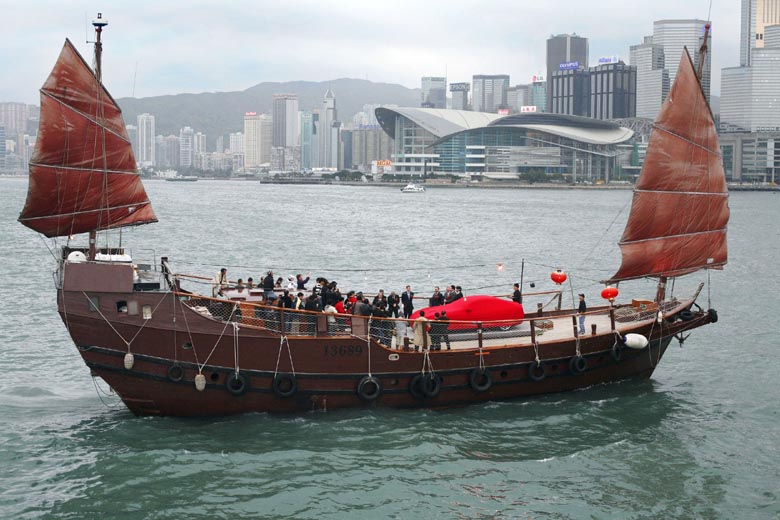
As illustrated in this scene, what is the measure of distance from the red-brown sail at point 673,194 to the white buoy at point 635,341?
3.15 meters

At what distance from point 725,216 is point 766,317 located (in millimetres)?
11292

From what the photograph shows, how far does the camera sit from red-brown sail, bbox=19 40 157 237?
65.7 ft

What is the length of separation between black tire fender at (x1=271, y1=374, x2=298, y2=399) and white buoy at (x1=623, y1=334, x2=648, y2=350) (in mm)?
7597

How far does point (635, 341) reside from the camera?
70.0 ft

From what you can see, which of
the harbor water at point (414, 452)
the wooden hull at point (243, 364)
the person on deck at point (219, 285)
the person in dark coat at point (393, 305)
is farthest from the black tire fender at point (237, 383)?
the person in dark coat at point (393, 305)

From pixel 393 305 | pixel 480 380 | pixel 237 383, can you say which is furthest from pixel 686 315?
pixel 237 383

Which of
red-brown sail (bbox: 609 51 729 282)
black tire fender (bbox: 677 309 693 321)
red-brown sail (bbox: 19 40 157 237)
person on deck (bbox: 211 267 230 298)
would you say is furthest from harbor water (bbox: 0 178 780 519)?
red-brown sail (bbox: 19 40 157 237)

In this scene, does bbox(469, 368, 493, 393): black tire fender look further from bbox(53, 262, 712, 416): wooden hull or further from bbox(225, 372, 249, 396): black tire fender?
bbox(225, 372, 249, 396): black tire fender

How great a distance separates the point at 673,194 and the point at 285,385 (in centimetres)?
1153

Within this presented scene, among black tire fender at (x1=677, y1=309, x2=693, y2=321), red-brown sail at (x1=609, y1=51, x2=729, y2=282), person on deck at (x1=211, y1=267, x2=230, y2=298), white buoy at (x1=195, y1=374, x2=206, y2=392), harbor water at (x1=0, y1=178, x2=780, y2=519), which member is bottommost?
harbor water at (x1=0, y1=178, x2=780, y2=519)

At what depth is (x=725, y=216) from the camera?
24.9 meters

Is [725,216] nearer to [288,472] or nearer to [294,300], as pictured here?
[294,300]

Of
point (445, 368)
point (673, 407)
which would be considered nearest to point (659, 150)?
point (673, 407)

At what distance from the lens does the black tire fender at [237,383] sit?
18.7m
